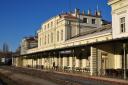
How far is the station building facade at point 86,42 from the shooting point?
33188 mm

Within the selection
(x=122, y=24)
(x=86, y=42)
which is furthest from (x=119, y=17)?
(x=86, y=42)

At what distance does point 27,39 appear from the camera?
98125 millimetres

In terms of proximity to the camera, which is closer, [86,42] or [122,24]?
[122,24]

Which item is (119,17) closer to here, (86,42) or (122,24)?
(122,24)

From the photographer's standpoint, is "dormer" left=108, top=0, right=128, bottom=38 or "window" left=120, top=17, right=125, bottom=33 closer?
"dormer" left=108, top=0, right=128, bottom=38

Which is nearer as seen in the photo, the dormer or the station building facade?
the station building facade

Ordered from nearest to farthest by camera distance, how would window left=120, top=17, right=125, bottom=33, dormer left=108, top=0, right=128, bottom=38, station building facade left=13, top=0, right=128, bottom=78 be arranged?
station building facade left=13, top=0, right=128, bottom=78 < dormer left=108, top=0, right=128, bottom=38 < window left=120, top=17, right=125, bottom=33

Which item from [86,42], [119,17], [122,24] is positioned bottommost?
[86,42]

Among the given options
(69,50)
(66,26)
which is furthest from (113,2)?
(66,26)

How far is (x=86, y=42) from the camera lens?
45.3 metres

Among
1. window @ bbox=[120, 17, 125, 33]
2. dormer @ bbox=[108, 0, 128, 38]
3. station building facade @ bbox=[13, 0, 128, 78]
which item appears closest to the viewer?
station building facade @ bbox=[13, 0, 128, 78]

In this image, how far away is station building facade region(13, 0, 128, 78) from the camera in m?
33.2

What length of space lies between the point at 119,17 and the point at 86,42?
10588 millimetres

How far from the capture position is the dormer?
34250 mm
